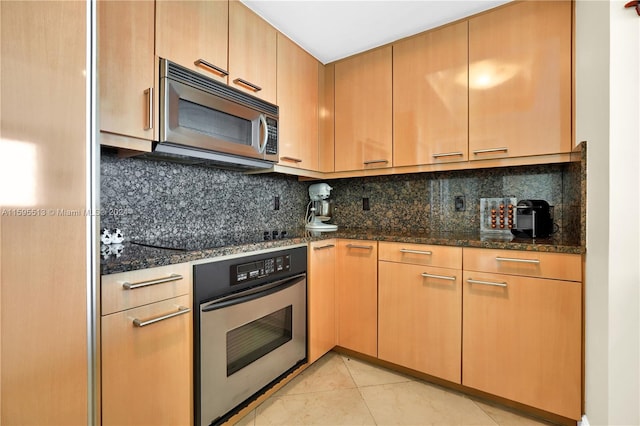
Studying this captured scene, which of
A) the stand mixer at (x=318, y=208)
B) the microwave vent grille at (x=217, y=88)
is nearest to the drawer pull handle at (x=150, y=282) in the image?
the microwave vent grille at (x=217, y=88)

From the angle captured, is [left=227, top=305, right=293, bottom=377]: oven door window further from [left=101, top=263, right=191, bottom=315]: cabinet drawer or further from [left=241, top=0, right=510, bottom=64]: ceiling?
[left=241, top=0, right=510, bottom=64]: ceiling

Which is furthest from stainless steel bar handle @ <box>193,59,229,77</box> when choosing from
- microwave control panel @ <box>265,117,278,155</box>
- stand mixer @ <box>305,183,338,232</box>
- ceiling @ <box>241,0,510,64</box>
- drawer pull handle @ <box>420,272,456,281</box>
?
drawer pull handle @ <box>420,272,456,281</box>

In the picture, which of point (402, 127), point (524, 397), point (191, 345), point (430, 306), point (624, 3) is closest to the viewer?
point (624, 3)

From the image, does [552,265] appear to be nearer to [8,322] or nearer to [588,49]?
[588,49]

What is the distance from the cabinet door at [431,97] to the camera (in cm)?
198

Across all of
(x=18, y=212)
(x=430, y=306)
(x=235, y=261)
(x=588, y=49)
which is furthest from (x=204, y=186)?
(x=588, y=49)

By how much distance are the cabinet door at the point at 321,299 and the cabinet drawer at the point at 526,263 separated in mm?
897

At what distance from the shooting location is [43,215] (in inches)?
32.0

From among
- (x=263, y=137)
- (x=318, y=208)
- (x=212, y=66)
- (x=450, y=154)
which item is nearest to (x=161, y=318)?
A: (x=263, y=137)

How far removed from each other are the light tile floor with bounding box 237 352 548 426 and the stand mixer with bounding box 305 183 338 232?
3.38ft

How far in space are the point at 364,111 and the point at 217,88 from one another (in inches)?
46.6

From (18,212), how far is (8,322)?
28 centimetres

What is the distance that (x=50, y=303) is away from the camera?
32.7 inches

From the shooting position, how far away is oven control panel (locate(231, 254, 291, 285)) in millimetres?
1515
